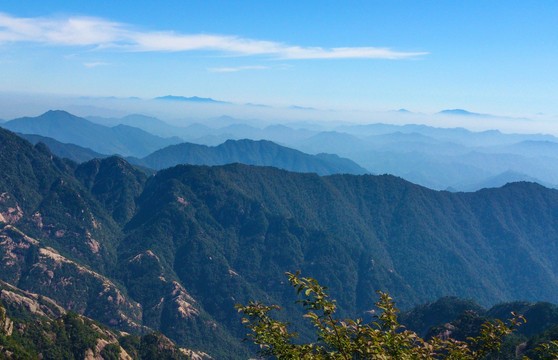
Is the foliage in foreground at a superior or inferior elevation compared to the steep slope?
superior

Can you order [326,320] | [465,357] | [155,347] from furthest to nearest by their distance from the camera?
[155,347]
[465,357]
[326,320]

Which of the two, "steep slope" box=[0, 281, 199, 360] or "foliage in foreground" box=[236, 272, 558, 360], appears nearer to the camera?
"foliage in foreground" box=[236, 272, 558, 360]

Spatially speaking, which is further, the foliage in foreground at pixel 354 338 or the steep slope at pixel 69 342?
the steep slope at pixel 69 342

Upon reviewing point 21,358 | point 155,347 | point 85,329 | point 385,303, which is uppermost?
point 385,303

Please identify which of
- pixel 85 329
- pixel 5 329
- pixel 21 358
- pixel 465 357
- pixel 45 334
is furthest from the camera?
pixel 85 329

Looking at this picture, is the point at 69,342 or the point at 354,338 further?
the point at 69,342

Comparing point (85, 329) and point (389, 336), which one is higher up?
point (389, 336)

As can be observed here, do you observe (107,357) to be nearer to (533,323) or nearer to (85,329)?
(85,329)

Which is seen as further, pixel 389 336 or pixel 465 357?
pixel 465 357

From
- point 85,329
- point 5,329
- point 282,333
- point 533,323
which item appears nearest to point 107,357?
point 85,329

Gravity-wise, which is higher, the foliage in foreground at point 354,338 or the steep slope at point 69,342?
the foliage in foreground at point 354,338

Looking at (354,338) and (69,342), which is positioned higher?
(354,338)
